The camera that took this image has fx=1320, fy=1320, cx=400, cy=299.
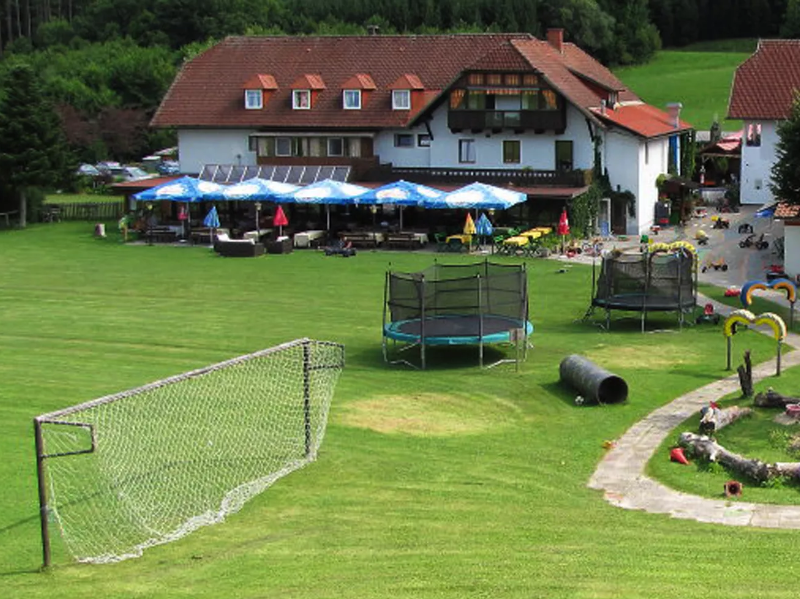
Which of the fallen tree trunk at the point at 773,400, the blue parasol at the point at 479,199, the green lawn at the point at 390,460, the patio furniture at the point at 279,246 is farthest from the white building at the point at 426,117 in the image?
the fallen tree trunk at the point at 773,400

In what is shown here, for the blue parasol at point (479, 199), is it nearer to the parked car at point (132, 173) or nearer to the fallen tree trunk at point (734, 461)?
the fallen tree trunk at point (734, 461)

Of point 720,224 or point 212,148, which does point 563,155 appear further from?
point 212,148

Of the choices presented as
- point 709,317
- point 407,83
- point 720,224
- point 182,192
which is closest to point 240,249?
point 182,192

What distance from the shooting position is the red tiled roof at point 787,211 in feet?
138

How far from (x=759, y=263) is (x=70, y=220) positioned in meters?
34.3

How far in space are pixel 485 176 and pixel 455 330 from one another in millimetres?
26471

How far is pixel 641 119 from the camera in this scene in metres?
60.3

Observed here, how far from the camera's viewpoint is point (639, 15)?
11181cm

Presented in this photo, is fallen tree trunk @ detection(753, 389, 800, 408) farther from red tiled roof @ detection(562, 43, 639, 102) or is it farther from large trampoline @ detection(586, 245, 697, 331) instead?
red tiled roof @ detection(562, 43, 639, 102)

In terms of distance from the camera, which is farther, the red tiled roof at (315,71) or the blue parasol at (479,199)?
the red tiled roof at (315,71)

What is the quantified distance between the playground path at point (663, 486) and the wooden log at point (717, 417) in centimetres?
65

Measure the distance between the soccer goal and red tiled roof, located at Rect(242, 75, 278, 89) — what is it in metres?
35.8

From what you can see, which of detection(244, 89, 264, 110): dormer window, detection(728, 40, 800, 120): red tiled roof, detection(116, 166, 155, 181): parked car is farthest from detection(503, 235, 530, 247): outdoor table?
detection(116, 166, 155, 181): parked car

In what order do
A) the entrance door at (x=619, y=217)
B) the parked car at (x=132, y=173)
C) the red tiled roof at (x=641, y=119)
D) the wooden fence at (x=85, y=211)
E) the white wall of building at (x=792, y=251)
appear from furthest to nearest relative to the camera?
the parked car at (x=132, y=173) → the wooden fence at (x=85, y=211) → the entrance door at (x=619, y=217) → the red tiled roof at (x=641, y=119) → the white wall of building at (x=792, y=251)
